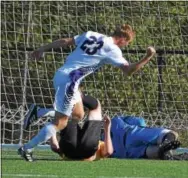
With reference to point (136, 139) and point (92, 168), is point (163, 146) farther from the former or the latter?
point (92, 168)

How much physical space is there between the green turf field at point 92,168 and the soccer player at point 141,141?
2.00 feet

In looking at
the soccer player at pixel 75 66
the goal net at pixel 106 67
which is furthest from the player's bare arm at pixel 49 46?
the goal net at pixel 106 67

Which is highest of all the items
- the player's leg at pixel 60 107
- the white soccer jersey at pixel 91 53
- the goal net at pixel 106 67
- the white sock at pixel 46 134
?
the white soccer jersey at pixel 91 53

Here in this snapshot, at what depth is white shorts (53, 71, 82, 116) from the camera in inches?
400

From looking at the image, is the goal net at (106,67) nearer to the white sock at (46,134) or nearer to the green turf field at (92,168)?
→ the green turf field at (92,168)

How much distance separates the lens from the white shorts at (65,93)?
10.1m

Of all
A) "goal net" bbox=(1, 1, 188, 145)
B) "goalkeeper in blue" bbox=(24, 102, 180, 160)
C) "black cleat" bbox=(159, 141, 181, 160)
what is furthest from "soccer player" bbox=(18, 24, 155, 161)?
"goal net" bbox=(1, 1, 188, 145)

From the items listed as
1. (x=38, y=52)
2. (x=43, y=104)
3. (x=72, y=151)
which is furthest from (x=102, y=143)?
(x=43, y=104)

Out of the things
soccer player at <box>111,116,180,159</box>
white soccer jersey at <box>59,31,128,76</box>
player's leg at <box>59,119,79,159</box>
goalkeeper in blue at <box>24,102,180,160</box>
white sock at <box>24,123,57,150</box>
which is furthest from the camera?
soccer player at <box>111,116,180,159</box>

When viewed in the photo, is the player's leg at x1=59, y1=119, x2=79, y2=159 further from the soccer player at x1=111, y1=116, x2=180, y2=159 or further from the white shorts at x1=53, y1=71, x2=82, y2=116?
the soccer player at x1=111, y1=116, x2=180, y2=159

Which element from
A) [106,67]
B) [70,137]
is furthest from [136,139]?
[106,67]

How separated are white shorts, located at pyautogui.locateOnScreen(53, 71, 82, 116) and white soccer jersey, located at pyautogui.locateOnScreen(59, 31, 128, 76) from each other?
4.8 inches

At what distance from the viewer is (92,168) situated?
979 centimetres

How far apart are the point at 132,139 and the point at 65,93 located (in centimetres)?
214
